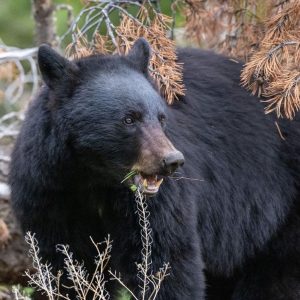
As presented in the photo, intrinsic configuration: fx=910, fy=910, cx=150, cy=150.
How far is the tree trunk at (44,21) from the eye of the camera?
9141 mm

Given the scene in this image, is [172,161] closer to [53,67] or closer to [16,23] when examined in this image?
[53,67]

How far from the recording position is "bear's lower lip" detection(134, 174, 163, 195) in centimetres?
548

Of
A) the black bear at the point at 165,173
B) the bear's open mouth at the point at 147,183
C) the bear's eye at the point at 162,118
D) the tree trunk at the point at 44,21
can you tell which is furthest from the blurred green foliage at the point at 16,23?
the bear's open mouth at the point at 147,183

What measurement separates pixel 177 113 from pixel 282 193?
3.61ft

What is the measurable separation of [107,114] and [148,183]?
0.53 meters

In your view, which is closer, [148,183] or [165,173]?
[165,173]

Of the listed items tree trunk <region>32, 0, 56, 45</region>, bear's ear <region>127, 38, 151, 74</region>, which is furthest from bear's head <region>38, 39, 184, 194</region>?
tree trunk <region>32, 0, 56, 45</region>

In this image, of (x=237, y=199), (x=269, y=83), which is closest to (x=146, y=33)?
(x=269, y=83)

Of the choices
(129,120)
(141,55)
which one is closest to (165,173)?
(129,120)

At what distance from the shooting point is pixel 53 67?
573cm

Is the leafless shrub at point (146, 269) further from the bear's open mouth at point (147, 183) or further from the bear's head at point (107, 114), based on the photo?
the bear's head at point (107, 114)

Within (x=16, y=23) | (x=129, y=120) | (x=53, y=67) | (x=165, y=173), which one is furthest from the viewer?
(x=16, y=23)

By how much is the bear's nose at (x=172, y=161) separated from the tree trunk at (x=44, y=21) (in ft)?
13.8

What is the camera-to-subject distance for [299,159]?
22.5ft
